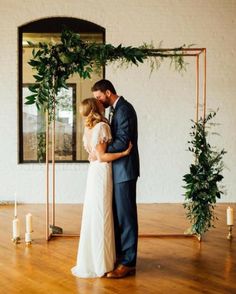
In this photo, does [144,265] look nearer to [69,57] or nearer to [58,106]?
[69,57]

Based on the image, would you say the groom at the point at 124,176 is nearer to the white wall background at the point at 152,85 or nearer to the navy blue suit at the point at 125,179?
the navy blue suit at the point at 125,179

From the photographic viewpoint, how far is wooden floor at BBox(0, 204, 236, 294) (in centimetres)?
328

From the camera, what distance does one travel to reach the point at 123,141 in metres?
3.48

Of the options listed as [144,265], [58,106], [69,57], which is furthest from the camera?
[58,106]

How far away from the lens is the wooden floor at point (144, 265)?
328 cm

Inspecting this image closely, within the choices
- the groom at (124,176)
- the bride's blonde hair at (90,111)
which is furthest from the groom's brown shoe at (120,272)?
the bride's blonde hair at (90,111)

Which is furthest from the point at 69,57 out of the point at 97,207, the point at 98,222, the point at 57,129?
the point at 57,129

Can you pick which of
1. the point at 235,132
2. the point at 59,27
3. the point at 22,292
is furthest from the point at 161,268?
the point at 59,27

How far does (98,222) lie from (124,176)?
412 millimetres

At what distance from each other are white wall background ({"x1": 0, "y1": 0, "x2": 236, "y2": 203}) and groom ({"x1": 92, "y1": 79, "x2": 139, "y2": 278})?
3475 millimetres

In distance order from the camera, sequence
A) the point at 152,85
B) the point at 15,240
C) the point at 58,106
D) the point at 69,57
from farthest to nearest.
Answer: the point at 58,106 → the point at 152,85 → the point at 15,240 → the point at 69,57

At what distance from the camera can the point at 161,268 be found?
376 centimetres

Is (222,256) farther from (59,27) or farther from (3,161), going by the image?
(59,27)

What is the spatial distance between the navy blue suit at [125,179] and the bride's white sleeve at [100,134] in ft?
0.28
